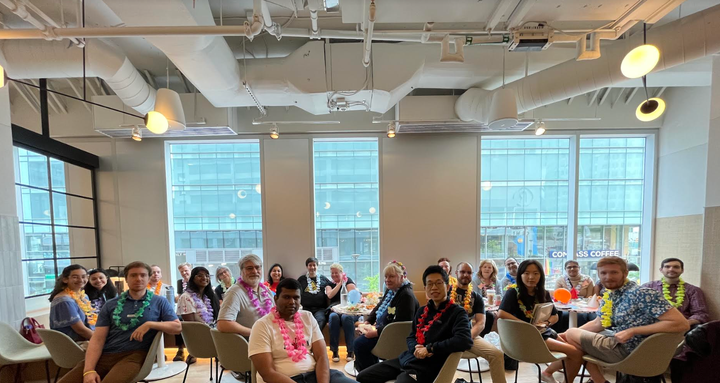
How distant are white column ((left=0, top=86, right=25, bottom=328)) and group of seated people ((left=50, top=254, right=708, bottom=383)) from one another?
82cm

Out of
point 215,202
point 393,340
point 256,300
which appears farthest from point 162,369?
point 215,202

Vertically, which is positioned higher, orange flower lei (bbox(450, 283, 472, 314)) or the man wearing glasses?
orange flower lei (bbox(450, 283, 472, 314))

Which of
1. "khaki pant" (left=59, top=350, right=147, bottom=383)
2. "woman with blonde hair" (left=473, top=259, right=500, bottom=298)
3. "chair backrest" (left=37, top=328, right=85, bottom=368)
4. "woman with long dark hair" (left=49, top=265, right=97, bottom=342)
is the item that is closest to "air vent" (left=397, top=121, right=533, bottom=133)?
"woman with blonde hair" (left=473, top=259, right=500, bottom=298)

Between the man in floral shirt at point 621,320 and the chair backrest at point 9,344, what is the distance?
5101mm

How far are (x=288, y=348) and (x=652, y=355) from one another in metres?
2.65

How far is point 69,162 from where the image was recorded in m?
5.13

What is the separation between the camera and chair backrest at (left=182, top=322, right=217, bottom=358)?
273 cm

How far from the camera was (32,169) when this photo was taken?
188 inches

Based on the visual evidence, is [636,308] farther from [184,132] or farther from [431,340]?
[184,132]

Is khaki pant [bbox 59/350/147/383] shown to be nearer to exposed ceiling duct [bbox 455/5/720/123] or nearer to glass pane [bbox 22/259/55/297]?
glass pane [bbox 22/259/55/297]

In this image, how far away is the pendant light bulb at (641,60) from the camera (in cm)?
215

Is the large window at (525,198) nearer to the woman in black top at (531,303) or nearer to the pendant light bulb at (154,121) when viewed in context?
the woman in black top at (531,303)

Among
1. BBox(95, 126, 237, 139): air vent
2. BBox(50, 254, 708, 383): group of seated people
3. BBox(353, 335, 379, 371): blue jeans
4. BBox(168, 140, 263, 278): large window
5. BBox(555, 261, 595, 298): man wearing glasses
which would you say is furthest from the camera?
BBox(168, 140, 263, 278): large window

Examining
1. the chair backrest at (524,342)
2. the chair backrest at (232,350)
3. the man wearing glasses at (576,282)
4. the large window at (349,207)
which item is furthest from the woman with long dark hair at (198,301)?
the man wearing glasses at (576,282)
